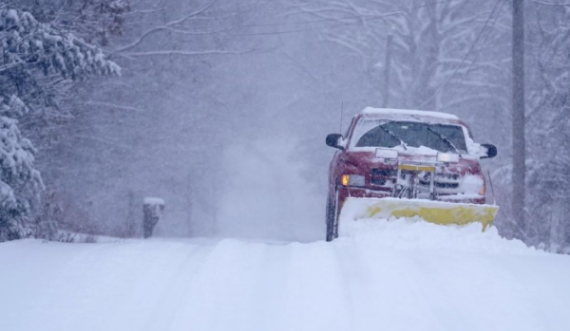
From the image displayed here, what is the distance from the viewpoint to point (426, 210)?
8.23 meters

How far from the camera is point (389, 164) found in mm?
9133

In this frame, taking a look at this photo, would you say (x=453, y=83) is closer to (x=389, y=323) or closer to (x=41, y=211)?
(x=41, y=211)

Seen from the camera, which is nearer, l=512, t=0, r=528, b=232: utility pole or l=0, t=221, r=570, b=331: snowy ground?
l=0, t=221, r=570, b=331: snowy ground

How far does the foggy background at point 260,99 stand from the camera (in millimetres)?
19969

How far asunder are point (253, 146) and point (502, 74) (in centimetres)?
2310

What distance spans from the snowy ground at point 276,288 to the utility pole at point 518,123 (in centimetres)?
1003

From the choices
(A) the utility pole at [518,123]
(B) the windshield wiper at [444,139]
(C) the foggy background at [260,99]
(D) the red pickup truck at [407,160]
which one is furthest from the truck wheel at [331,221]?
(A) the utility pole at [518,123]

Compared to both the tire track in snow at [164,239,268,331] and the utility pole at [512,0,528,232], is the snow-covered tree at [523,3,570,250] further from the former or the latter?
the tire track in snow at [164,239,268,331]

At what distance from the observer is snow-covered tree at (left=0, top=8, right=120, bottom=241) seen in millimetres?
11367

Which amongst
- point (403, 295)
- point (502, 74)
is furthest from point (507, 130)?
point (403, 295)

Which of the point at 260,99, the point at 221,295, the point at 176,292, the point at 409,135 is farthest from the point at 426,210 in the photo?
the point at 260,99

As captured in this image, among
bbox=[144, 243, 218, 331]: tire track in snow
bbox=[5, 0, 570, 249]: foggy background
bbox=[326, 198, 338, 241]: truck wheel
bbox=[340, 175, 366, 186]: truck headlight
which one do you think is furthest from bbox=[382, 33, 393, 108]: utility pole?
bbox=[144, 243, 218, 331]: tire track in snow

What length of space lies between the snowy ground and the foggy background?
7.93m

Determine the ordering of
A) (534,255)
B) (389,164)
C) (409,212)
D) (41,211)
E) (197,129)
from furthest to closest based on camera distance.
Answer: (197,129) → (41,211) → (389,164) → (409,212) → (534,255)
